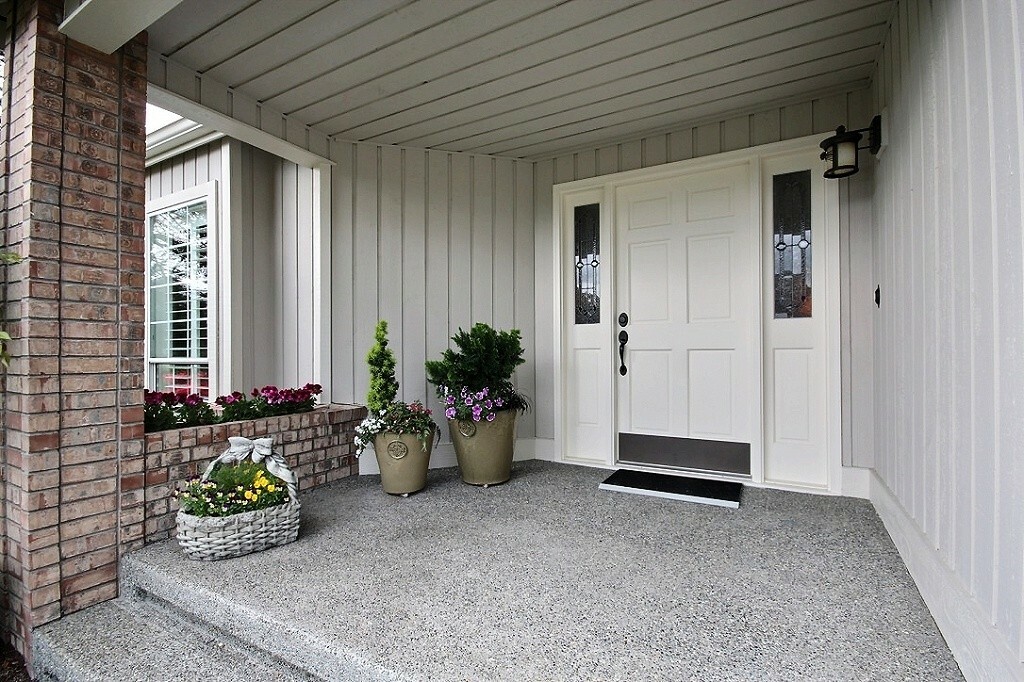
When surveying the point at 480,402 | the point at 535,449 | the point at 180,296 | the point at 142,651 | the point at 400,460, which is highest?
the point at 180,296

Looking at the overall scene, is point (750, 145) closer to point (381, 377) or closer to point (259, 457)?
point (381, 377)

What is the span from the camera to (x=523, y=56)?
254 cm

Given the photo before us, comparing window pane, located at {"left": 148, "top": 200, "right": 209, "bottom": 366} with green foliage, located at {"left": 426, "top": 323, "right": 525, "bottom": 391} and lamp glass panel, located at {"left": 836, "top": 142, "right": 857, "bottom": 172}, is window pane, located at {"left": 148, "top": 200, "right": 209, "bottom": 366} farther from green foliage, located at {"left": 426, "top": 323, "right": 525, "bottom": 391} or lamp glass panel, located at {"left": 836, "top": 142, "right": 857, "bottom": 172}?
lamp glass panel, located at {"left": 836, "top": 142, "right": 857, "bottom": 172}

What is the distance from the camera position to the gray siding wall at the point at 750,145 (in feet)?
9.39

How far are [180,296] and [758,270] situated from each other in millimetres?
4242

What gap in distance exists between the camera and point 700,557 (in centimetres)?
210

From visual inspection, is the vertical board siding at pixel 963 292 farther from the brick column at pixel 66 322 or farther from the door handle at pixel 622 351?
the brick column at pixel 66 322

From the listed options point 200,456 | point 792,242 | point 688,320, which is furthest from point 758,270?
point 200,456

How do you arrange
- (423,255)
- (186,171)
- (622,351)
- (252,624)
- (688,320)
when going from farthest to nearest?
1. (186,171)
2. (423,255)
3. (622,351)
4. (688,320)
5. (252,624)

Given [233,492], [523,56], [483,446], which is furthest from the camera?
[483,446]

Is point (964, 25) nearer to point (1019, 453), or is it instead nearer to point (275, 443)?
point (1019, 453)

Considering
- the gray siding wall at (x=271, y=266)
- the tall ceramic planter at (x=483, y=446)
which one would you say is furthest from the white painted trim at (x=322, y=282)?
the tall ceramic planter at (x=483, y=446)

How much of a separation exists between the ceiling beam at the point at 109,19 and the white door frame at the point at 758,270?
2.50m

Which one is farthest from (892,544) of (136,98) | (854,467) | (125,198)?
(136,98)
